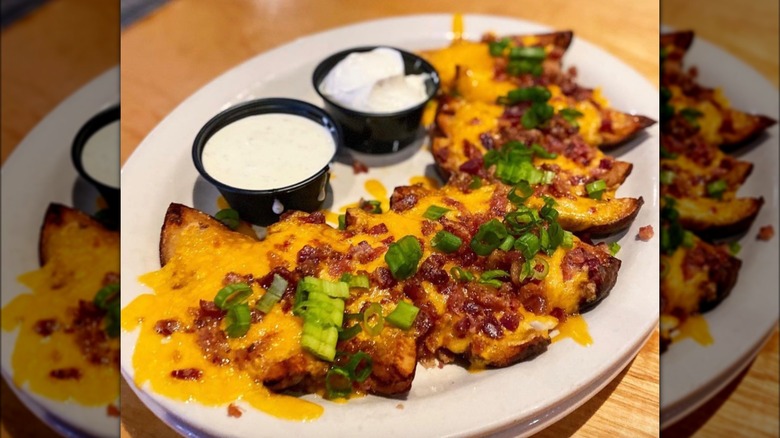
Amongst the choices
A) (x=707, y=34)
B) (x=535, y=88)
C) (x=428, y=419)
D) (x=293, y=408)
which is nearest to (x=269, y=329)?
(x=293, y=408)

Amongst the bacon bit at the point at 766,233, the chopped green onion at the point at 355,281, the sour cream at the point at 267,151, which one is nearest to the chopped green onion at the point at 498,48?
the sour cream at the point at 267,151

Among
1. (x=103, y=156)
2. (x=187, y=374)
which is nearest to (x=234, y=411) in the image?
(x=187, y=374)

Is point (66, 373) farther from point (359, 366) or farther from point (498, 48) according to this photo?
point (498, 48)

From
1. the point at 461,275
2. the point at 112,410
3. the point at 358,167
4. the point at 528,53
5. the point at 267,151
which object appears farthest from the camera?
the point at 528,53

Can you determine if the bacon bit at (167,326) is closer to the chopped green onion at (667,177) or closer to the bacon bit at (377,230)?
the bacon bit at (377,230)


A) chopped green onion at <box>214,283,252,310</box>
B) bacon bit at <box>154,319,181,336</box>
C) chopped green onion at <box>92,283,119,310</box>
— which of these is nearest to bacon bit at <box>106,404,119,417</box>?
chopped green onion at <box>92,283,119,310</box>

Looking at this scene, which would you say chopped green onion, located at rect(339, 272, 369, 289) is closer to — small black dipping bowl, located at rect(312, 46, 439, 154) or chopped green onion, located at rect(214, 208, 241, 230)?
chopped green onion, located at rect(214, 208, 241, 230)
